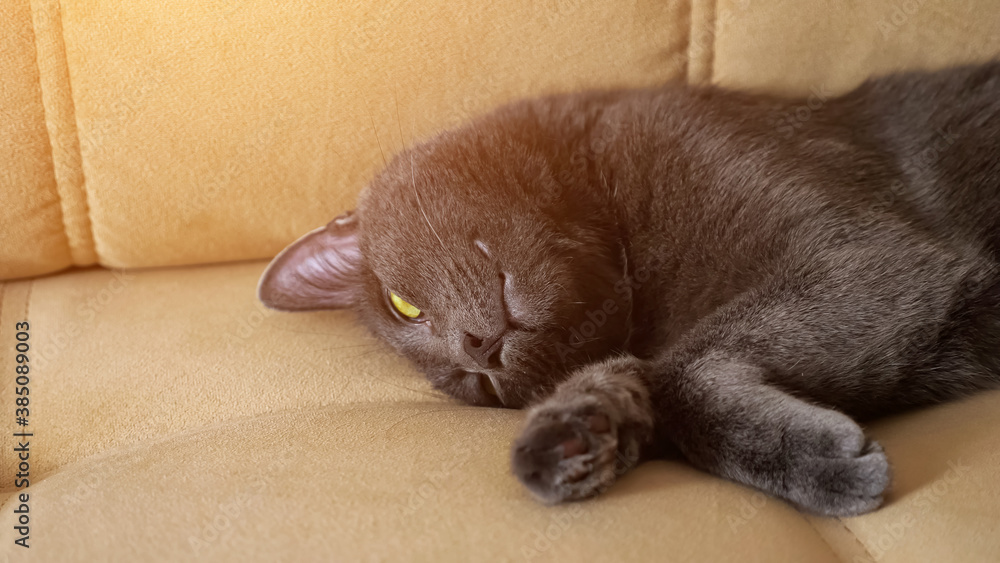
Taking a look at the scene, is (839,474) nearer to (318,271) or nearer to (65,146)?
(318,271)

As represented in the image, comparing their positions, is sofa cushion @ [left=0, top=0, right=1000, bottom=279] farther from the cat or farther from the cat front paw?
the cat front paw

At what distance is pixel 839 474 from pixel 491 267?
638 mm

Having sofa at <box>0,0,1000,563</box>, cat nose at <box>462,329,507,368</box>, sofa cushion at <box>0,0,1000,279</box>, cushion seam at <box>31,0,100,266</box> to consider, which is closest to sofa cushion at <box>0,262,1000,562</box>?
sofa at <box>0,0,1000,563</box>

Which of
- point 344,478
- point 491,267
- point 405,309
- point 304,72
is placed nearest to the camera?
point 344,478

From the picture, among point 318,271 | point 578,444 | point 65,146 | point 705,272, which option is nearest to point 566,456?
point 578,444

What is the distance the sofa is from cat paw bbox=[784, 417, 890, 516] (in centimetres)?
16

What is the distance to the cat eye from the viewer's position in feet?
4.77

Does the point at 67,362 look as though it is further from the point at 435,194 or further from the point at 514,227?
the point at 514,227

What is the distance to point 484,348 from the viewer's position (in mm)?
1324

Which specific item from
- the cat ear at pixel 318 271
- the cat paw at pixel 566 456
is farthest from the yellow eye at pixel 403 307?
the cat paw at pixel 566 456

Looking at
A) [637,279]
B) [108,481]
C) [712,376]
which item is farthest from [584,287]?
[108,481]

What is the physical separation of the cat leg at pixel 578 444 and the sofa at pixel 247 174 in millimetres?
123

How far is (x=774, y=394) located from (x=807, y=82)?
34.8 inches

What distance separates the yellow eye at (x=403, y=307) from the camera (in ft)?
4.79
